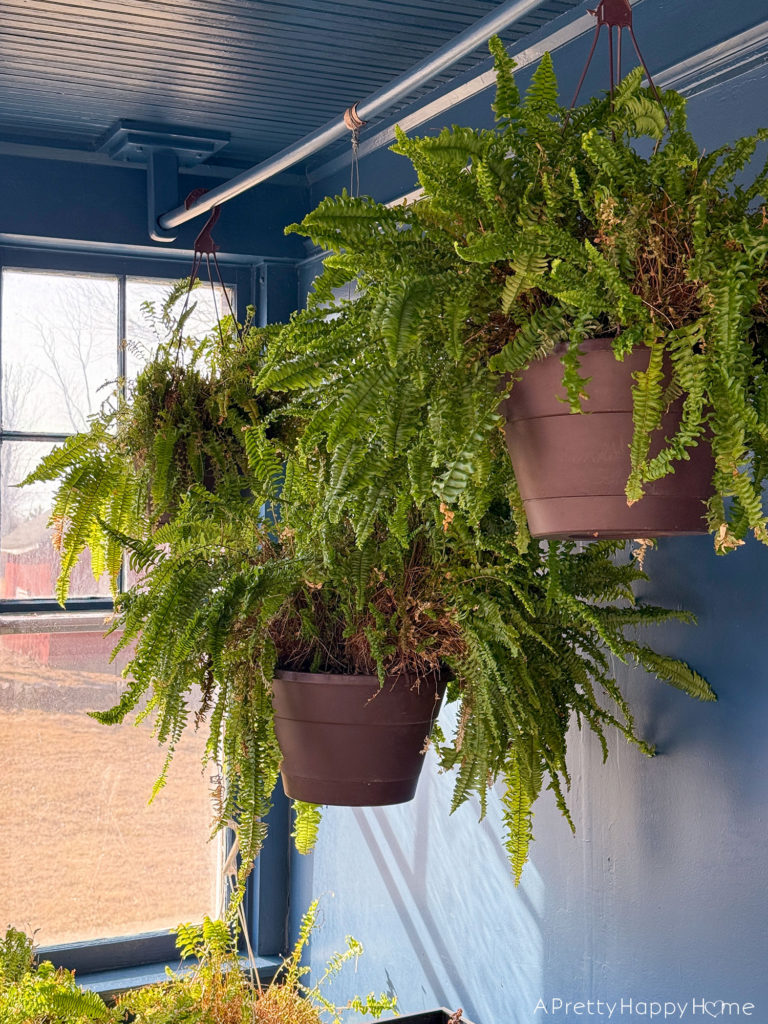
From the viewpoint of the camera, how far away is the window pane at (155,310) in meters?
3.03

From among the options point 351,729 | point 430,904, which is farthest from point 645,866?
point 430,904

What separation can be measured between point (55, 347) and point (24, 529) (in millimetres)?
512

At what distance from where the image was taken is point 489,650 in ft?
5.18

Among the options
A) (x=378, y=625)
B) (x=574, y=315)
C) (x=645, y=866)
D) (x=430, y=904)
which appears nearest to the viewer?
(x=574, y=315)

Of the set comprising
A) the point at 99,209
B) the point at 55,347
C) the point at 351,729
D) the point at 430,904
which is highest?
the point at 99,209

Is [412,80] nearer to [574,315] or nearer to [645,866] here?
[574,315]

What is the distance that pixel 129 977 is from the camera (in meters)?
2.93

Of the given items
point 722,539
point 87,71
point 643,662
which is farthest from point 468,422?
point 87,71

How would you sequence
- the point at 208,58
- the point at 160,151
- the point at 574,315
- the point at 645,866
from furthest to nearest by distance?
the point at 160,151 → the point at 208,58 → the point at 645,866 → the point at 574,315

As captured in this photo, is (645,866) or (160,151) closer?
(645,866)

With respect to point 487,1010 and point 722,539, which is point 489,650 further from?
point 487,1010

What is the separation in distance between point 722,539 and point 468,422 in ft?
0.98

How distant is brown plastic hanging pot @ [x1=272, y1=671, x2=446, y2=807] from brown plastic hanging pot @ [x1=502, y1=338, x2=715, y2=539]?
0.58 metres

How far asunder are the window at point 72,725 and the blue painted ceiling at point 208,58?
0.47 metres
